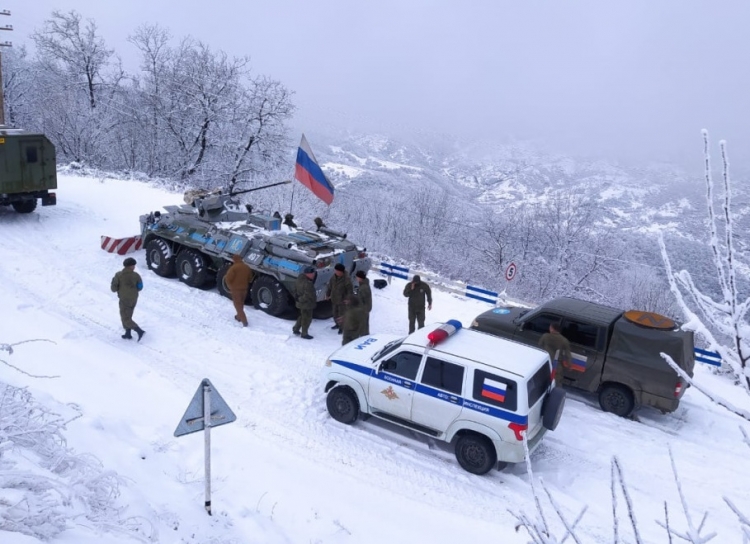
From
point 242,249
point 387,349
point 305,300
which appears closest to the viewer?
Result: point 387,349

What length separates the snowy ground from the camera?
6785 millimetres

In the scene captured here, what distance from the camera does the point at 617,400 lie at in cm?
1022

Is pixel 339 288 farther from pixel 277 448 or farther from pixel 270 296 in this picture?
pixel 277 448

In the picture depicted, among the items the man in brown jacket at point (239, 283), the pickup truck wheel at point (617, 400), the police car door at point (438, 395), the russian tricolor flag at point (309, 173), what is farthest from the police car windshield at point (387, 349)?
the russian tricolor flag at point (309, 173)

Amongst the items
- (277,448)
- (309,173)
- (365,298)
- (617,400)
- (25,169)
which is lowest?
(277,448)

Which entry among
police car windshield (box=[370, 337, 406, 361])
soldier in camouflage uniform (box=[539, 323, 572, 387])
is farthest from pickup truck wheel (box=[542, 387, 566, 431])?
police car windshield (box=[370, 337, 406, 361])

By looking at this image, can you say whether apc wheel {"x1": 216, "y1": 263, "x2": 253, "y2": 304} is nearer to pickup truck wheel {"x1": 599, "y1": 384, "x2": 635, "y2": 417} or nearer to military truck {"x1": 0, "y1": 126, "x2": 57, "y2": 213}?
military truck {"x1": 0, "y1": 126, "x2": 57, "y2": 213}

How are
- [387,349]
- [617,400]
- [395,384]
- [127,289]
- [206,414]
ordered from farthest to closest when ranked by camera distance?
1. [127,289]
2. [617,400]
3. [387,349]
4. [395,384]
5. [206,414]

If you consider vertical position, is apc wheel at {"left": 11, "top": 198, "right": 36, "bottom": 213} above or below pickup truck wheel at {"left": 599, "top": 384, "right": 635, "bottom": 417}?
above

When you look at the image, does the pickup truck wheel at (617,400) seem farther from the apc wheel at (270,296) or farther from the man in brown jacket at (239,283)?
the man in brown jacket at (239,283)

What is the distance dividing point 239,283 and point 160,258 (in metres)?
3.34

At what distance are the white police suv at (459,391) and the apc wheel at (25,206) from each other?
12.4 m

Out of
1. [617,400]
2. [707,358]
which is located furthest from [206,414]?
[707,358]

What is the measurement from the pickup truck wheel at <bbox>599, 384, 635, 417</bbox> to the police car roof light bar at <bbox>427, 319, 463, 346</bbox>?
290cm
